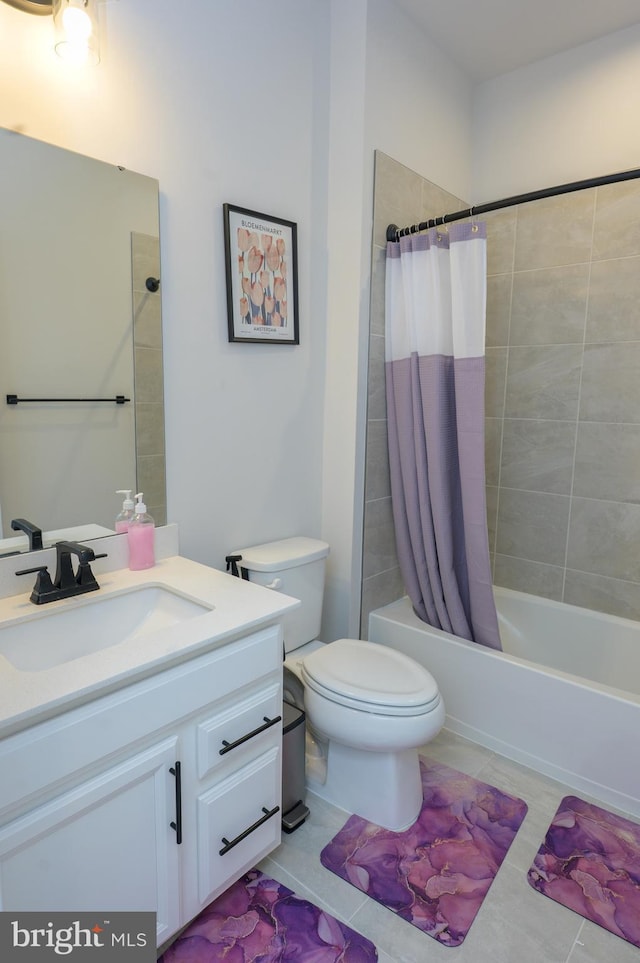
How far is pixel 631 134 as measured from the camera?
86.1 inches

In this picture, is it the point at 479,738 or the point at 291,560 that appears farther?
the point at 479,738

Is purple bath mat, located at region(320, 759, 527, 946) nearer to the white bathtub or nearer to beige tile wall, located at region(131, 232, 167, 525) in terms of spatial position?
the white bathtub

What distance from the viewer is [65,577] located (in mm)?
1364

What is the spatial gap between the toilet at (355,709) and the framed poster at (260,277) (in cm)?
79

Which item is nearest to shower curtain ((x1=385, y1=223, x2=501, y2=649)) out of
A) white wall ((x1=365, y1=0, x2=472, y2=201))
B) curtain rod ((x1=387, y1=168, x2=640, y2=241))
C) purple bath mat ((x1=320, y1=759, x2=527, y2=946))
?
curtain rod ((x1=387, y1=168, x2=640, y2=241))

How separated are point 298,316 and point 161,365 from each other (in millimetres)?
642

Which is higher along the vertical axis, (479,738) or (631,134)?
(631,134)

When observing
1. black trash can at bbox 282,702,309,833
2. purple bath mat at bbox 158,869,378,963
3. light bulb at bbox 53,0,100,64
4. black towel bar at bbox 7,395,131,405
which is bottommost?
purple bath mat at bbox 158,869,378,963

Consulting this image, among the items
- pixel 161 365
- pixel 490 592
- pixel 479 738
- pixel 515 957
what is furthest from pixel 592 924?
pixel 161 365

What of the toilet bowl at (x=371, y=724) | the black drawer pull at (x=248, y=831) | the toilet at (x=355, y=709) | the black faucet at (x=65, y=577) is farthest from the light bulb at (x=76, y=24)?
the black drawer pull at (x=248, y=831)

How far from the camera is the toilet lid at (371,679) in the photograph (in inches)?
62.5

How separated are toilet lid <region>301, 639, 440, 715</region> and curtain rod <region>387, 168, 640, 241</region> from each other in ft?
5.07

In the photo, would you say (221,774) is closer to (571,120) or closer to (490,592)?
(490,592)

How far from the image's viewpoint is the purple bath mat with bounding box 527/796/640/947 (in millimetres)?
1417
